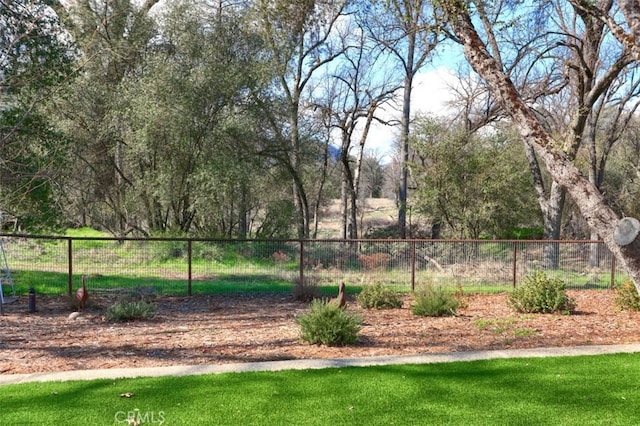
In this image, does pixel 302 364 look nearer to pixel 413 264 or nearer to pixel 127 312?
pixel 127 312

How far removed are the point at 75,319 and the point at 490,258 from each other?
10.1m

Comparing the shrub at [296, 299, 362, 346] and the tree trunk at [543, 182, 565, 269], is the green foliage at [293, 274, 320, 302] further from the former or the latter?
the tree trunk at [543, 182, 565, 269]

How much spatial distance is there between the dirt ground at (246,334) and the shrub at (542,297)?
0.93 ft

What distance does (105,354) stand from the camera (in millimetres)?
7547

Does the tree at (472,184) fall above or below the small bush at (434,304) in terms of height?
above

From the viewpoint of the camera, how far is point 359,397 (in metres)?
A: 5.33

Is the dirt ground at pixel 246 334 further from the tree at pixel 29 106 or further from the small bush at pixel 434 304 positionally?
the tree at pixel 29 106

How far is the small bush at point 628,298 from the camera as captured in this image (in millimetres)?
10734

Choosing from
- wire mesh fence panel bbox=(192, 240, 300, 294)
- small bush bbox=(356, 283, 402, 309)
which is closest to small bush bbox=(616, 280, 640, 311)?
small bush bbox=(356, 283, 402, 309)

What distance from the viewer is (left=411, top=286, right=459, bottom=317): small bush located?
10.6 m

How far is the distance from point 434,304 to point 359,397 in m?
5.57

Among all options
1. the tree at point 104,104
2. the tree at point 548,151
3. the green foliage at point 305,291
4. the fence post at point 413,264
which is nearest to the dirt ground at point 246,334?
the green foliage at point 305,291

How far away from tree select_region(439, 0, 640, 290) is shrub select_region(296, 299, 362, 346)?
3439 millimetres

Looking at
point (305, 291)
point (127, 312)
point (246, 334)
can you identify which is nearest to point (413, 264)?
point (305, 291)
